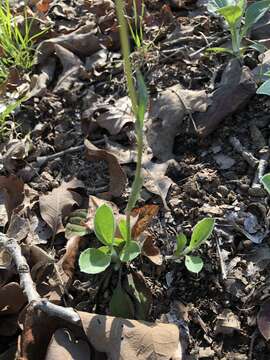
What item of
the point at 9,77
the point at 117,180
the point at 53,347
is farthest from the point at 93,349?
the point at 9,77

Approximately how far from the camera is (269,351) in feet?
4.65

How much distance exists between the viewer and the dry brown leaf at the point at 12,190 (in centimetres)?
182

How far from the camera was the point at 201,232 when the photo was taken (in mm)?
1506

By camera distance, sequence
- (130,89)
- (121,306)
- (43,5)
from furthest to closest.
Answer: (43,5), (121,306), (130,89)

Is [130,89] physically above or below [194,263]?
above

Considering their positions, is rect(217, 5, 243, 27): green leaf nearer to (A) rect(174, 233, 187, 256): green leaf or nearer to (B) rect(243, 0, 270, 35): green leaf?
(B) rect(243, 0, 270, 35): green leaf

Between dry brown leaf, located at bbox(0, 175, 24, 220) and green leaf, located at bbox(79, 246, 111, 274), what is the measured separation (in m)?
0.45

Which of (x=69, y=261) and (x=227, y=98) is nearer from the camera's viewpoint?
(x=69, y=261)

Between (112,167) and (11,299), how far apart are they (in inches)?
22.1

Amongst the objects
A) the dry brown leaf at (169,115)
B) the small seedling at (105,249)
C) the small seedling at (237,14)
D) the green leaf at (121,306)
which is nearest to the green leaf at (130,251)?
the small seedling at (105,249)

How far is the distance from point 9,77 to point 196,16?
831mm

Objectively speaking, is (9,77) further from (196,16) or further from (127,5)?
(196,16)

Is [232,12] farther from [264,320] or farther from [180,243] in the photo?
[264,320]

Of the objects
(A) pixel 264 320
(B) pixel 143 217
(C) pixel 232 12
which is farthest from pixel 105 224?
(C) pixel 232 12
